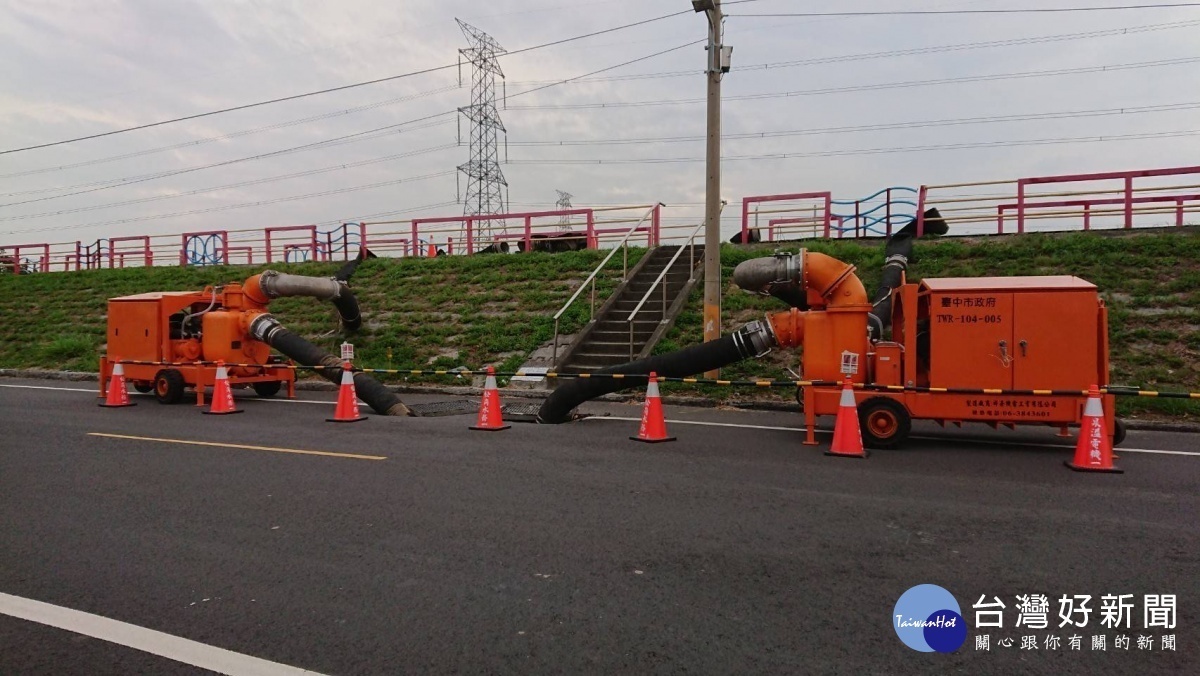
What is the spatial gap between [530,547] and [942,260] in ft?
48.4

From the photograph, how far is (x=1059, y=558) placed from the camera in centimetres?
484

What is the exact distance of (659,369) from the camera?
10844 mm

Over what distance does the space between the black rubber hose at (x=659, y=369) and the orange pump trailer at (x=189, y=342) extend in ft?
22.4

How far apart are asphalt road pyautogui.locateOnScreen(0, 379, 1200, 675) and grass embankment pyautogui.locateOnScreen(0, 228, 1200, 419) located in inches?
173

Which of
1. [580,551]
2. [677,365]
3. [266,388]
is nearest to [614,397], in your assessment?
[677,365]

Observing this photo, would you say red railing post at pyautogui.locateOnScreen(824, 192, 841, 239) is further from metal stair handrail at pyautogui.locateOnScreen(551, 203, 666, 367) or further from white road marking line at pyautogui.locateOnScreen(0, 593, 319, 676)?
white road marking line at pyautogui.locateOnScreen(0, 593, 319, 676)

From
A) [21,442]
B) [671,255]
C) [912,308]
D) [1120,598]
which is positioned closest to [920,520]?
[1120,598]

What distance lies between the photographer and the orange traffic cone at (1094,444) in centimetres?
761

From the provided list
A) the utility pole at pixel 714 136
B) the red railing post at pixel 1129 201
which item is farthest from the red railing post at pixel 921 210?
the utility pole at pixel 714 136

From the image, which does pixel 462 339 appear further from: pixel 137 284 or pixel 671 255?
pixel 137 284

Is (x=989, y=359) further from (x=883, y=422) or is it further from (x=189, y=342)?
(x=189, y=342)

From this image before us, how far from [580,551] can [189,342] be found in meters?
12.8

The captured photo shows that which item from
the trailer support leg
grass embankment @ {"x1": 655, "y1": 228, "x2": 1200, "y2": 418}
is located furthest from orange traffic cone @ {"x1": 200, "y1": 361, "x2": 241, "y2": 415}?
the trailer support leg

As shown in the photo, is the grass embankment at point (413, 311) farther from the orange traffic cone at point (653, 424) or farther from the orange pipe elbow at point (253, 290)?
the orange traffic cone at point (653, 424)
